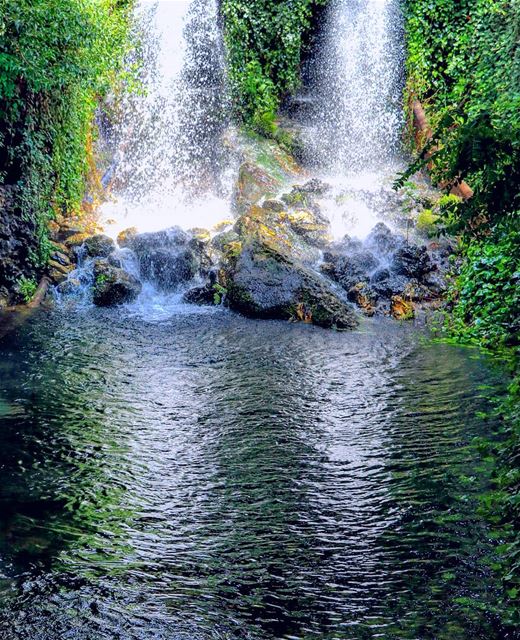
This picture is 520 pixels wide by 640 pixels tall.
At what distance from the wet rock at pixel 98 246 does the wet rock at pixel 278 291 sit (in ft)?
9.24

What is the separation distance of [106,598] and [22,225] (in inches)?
419

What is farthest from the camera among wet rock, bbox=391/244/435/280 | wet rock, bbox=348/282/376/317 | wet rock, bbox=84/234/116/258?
wet rock, bbox=84/234/116/258

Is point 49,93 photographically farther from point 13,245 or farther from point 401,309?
point 401,309

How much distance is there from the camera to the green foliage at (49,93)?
11211 mm

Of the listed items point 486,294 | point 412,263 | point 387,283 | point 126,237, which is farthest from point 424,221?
point 126,237

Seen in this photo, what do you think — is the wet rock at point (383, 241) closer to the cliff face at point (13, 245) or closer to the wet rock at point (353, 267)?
the wet rock at point (353, 267)

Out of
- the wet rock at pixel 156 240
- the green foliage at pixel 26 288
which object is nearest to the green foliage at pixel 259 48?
the wet rock at pixel 156 240

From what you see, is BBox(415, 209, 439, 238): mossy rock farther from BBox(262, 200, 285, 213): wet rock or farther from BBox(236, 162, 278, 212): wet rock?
BBox(236, 162, 278, 212): wet rock

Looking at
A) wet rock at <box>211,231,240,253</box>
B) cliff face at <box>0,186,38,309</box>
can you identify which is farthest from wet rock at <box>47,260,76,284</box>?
wet rock at <box>211,231,240,253</box>

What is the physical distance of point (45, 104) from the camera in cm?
1399

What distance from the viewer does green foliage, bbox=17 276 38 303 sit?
515 inches

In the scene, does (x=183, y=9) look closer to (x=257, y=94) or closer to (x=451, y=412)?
(x=257, y=94)

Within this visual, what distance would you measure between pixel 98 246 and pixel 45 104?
299 cm

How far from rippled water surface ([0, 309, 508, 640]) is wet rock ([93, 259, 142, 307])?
3.67 metres
